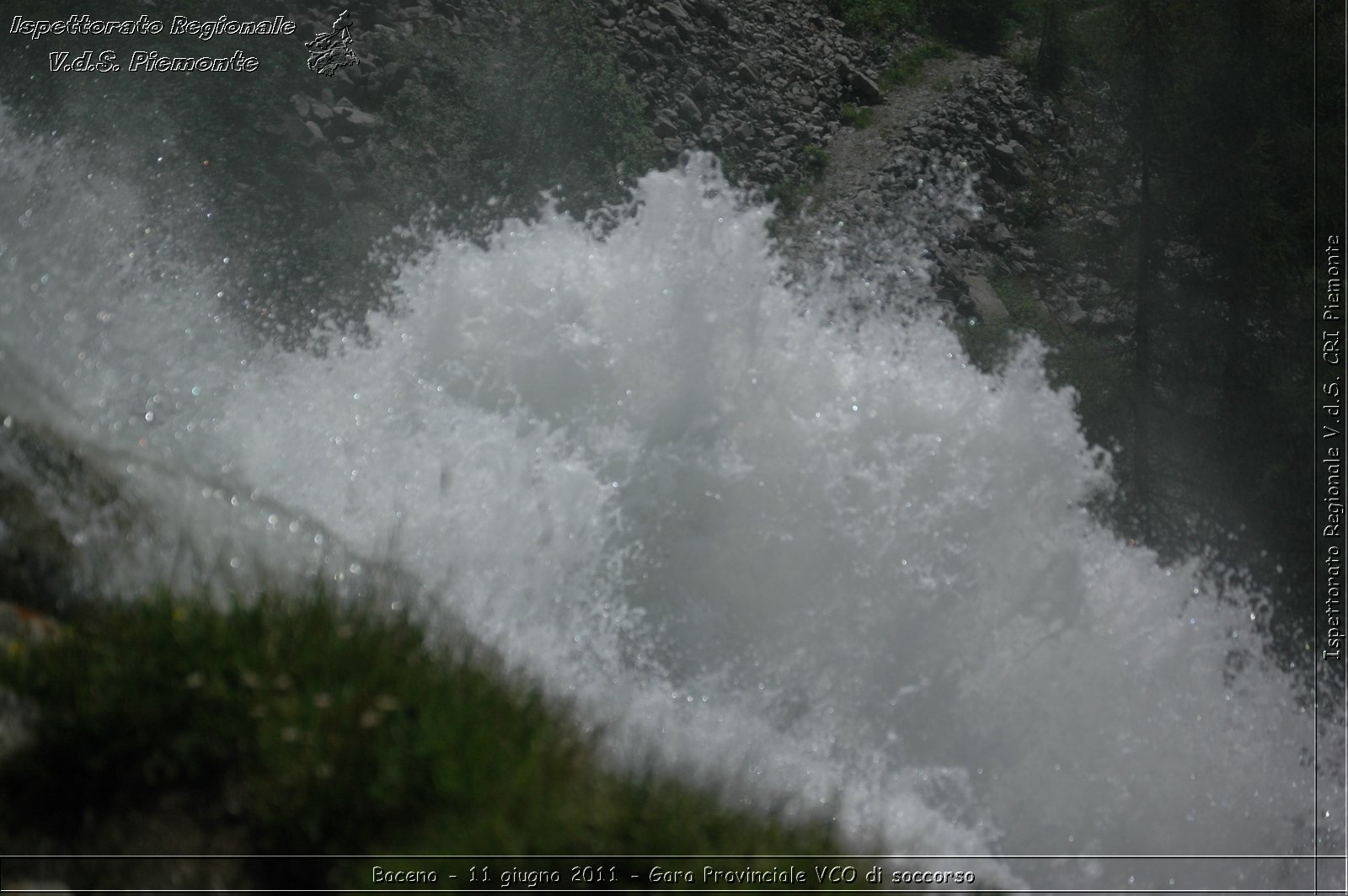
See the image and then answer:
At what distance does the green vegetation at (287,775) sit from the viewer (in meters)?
2.62

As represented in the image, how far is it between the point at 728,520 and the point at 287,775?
3002mm

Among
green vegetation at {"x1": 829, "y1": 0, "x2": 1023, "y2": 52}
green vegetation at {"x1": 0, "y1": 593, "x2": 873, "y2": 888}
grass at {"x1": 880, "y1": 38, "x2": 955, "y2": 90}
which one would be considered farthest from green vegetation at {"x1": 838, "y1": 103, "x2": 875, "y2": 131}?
green vegetation at {"x1": 0, "y1": 593, "x2": 873, "y2": 888}

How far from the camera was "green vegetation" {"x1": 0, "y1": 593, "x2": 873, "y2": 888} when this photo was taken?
2.62 m

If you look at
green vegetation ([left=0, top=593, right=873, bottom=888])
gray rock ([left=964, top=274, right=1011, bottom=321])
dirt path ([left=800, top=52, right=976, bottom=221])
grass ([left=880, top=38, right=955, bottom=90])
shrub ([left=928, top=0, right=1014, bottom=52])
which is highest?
shrub ([left=928, top=0, right=1014, bottom=52])

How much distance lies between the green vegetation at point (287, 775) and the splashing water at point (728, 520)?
1.28 m

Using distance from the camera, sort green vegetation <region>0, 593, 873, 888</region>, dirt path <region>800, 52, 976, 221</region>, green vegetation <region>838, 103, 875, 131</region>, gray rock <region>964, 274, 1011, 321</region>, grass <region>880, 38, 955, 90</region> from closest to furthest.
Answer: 1. green vegetation <region>0, 593, 873, 888</region>
2. gray rock <region>964, 274, 1011, 321</region>
3. dirt path <region>800, 52, 976, 221</region>
4. green vegetation <region>838, 103, 875, 131</region>
5. grass <region>880, 38, 955, 90</region>

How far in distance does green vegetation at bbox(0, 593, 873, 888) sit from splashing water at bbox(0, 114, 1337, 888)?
4.19ft

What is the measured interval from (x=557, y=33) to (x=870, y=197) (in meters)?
2.50

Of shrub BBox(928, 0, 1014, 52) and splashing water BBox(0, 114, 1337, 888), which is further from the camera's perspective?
shrub BBox(928, 0, 1014, 52)

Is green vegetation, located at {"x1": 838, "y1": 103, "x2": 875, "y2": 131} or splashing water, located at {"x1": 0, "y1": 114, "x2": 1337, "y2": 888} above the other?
green vegetation, located at {"x1": 838, "y1": 103, "x2": 875, "y2": 131}

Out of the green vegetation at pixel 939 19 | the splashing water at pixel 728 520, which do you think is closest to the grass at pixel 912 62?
the green vegetation at pixel 939 19

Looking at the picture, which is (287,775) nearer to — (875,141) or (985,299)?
(985,299)

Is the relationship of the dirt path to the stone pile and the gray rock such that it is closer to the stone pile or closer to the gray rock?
the stone pile

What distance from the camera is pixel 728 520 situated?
210 inches
